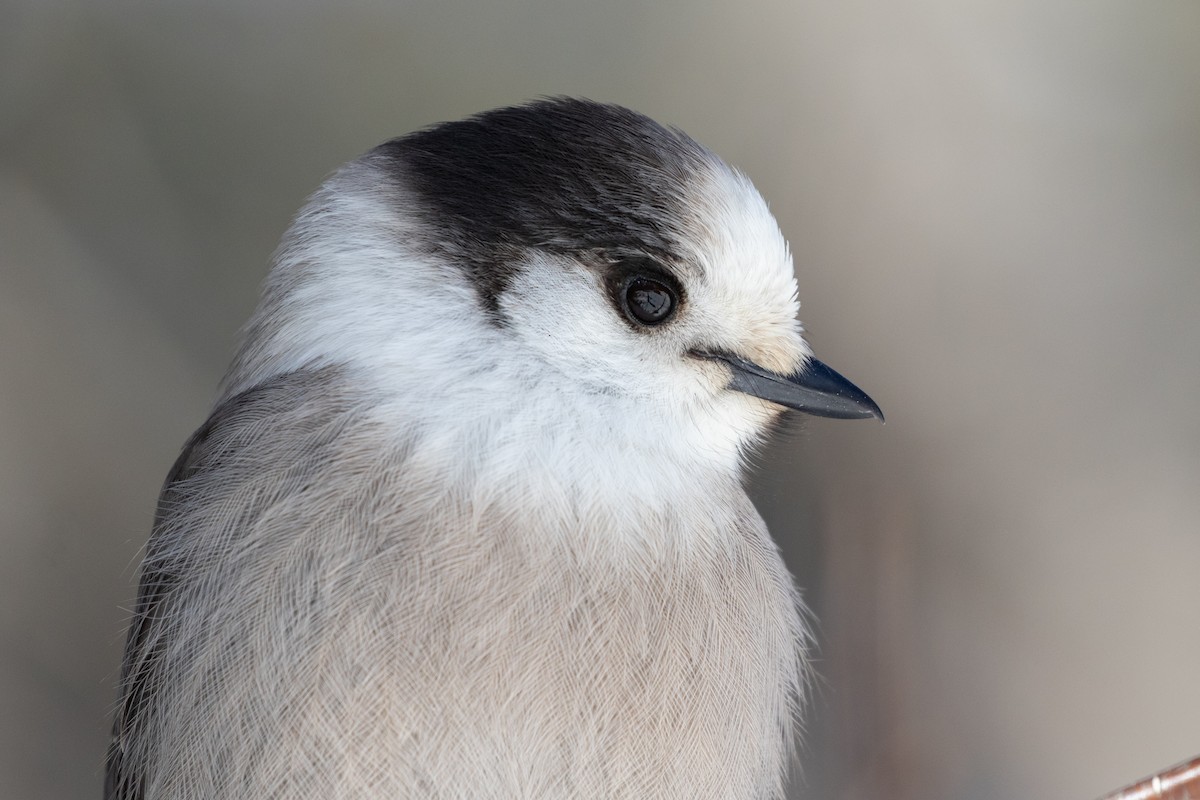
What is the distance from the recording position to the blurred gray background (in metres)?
1.18

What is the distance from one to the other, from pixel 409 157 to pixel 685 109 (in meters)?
0.53

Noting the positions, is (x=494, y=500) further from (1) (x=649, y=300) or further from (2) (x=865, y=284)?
(2) (x=865, y=284)

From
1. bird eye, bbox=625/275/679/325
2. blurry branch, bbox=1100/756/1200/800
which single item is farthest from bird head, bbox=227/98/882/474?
blurry branch, bbox=1100/756/1200/800

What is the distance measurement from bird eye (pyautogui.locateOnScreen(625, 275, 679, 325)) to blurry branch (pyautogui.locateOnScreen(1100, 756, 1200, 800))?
45 cm

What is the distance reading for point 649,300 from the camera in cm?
77

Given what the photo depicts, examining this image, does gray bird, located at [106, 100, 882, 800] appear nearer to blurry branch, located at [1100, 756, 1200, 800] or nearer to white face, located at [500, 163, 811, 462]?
white face, located at [500, 163, 811, 462]

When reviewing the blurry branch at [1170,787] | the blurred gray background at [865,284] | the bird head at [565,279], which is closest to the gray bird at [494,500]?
the bird head at [565,279]

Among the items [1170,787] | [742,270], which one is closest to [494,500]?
[742,270]

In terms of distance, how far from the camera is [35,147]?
118cm

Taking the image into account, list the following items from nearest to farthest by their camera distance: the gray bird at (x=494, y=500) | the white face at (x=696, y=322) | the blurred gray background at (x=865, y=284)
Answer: the gray bird at (x=494, y=500)
the white face at (x=696, y=322)
the blurred gray background at (x=865, y=284)

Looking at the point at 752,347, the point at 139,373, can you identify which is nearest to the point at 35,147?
the point at 139,373

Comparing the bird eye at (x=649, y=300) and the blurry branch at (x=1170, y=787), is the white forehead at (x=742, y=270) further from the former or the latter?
the blurry branch at (x=1170, y=787)

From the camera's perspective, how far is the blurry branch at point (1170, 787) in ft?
2.19

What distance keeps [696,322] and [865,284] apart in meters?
0.55
